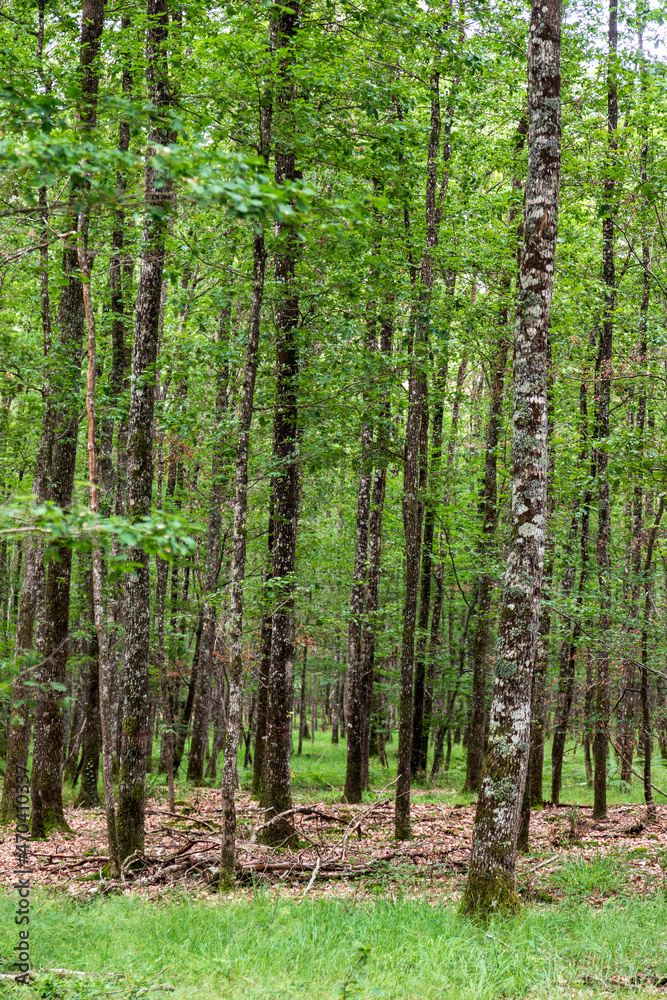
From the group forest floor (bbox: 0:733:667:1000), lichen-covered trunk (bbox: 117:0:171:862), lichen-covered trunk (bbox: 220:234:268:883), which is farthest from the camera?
lichen-covered trunk (bbox: 117:0:171:862)

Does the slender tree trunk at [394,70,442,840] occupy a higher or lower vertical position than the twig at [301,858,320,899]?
higher

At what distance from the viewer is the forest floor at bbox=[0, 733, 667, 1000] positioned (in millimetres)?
5031

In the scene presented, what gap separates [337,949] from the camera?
568cm

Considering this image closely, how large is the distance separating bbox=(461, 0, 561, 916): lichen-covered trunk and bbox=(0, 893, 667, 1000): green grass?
0.55 meters

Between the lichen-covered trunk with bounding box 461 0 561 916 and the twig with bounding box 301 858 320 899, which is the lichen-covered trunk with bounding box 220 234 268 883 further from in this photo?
the lichen-covered trunk with bounding box 461 0 561 916

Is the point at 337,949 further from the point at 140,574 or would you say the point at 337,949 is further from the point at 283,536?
the point at 283,536

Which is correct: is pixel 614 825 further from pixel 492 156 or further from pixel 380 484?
pixel 492 156

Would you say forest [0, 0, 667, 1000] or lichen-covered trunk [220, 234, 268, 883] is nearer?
forest [0, 0, 667, 1000]

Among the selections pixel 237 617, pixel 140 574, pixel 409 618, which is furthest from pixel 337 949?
pixel 409 618

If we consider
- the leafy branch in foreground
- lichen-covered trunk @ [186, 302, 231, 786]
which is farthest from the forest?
lichen-covered trunk @ [186, 302, 231, 786]

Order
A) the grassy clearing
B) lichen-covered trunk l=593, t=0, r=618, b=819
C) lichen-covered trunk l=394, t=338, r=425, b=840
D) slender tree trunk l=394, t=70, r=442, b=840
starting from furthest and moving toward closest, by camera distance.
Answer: the grassy clearing → lichen-covered trunk l=593, t=0, r=618, b=819 → lichen-covered trunk l=394, t=338, r=425, b=840 → slender tree trunk l=394, t=70, r=442, b=840

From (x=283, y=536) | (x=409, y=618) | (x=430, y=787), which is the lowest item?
(x=430, y=787)

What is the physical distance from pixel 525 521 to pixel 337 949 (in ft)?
13.7

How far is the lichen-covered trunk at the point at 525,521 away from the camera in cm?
653
